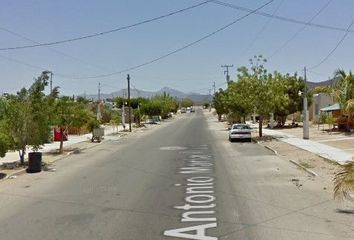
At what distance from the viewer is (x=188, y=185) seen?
52.0 feet

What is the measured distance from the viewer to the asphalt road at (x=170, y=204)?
31.5ft

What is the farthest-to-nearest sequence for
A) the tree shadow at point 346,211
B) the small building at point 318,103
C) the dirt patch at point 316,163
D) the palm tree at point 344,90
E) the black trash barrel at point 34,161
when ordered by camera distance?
the small building at point 318,103
the palm tree at point 344,90
the black trash barrel at point 34,161
the dirt patch at point 316,163
the tree shadow at point 346,211

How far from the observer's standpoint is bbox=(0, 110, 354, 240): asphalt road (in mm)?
9609

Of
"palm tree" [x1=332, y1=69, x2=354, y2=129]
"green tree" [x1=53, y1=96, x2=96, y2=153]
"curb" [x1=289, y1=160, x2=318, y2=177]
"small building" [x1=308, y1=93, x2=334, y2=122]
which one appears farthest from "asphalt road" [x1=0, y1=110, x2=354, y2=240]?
"small building" [x1=308, y1=93, x2=334, y2=122]

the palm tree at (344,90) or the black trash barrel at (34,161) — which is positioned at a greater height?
the palm tree at (344,90)

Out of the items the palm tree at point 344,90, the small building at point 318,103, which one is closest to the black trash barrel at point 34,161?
the palm tree at point 344,90

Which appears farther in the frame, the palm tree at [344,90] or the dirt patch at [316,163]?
the palm tree at [344,90]

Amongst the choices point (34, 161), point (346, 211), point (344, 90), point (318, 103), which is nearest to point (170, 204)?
point (346, 211)

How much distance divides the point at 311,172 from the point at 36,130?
37.8 ft

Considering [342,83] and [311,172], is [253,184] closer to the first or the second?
[311,172]

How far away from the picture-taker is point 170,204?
12508 millimetres

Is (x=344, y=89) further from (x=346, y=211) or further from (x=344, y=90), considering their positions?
(x=346, y=211)

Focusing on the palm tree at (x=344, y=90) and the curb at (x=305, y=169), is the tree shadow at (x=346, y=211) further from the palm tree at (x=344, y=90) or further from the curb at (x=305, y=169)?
the palm tree at (x=344, y=90)

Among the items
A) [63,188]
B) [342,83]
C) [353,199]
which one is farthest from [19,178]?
[342,83]
